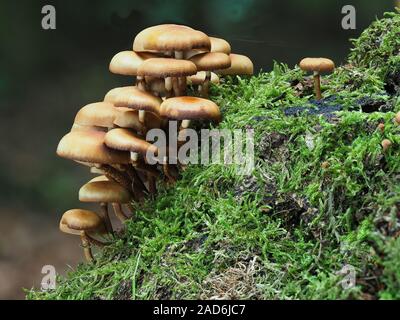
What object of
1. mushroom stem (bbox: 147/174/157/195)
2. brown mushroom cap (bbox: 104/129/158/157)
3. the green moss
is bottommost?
the green moss

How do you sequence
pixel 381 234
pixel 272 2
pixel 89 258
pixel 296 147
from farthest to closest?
pixel 272 2, pixel 89 258, pixel 296 147, pixel 381 234

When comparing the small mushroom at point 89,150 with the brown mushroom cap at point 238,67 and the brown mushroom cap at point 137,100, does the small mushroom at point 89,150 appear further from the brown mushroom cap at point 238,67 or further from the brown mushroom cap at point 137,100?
the brown mushroom cap at point 238,67

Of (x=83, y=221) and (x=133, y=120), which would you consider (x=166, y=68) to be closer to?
(x=133, y=120)

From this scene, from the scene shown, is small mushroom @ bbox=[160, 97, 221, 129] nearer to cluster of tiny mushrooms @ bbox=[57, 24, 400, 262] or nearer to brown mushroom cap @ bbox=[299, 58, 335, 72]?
cluster of tiny mushrooms @ bbox=[57, 24, 400, 262]

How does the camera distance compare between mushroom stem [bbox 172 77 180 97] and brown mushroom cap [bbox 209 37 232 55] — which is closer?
mushroom stem [bbox 172 77 180 97]

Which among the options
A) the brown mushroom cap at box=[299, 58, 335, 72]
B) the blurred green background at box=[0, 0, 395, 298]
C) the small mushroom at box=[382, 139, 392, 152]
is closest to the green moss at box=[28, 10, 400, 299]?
the small mushroom at box=[382, 139, 392, 152]
